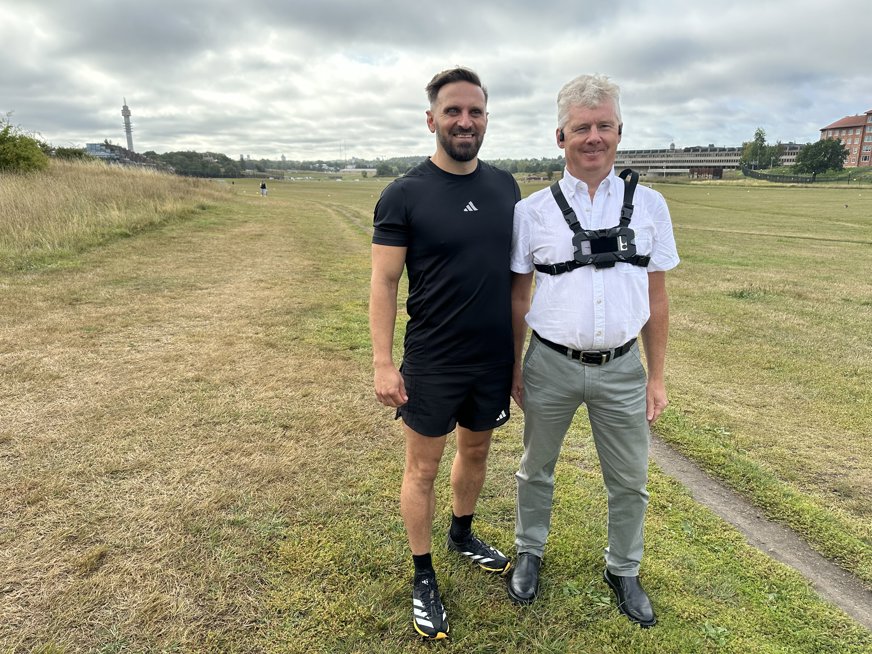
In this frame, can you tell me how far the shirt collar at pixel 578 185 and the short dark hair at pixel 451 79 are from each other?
0.60 meters

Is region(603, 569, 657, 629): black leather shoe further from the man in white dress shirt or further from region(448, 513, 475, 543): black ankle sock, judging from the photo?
region(448, 513, 475, 543): black ankle sock

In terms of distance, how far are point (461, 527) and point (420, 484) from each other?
66 cm

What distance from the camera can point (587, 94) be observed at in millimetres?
2314

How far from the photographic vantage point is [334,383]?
5.68 metres

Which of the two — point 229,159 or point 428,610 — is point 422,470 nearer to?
point 428,610

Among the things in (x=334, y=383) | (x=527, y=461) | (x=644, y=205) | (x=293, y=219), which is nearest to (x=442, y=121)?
(x=644, y=205)

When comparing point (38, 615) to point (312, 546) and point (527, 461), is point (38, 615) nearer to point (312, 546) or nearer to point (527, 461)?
point (312, 546)

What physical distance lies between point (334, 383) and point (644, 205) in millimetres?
4091

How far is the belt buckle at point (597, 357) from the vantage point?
2451 mm

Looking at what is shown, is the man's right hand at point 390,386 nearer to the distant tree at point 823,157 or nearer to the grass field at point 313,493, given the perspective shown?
the grass field at point 313,493

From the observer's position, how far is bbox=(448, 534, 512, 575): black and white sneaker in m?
2.99

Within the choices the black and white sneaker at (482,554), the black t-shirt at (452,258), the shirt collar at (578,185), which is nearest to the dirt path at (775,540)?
the black and white sneaker at (482,554)

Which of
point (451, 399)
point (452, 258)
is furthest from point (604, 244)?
point (451, 399)

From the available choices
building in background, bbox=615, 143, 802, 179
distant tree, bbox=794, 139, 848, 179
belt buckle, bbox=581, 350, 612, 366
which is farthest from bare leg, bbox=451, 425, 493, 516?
building in background, bbox=615, 143, 802, 179
